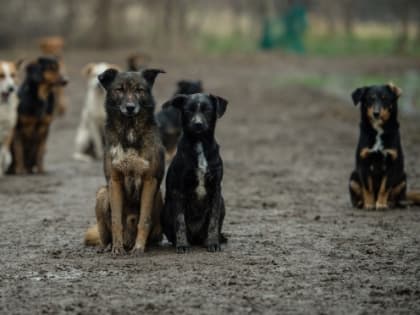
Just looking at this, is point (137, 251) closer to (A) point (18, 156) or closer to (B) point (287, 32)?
(A) point (18, 156)

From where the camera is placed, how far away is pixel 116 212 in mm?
7906

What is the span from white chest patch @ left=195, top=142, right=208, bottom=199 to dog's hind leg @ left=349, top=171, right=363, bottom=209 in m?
2.93

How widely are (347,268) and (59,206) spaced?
15.3 ft

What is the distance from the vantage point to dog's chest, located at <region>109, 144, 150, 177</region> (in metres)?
7.95

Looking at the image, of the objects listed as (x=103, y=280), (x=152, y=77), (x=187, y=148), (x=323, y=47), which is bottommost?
(x=103, y=280)

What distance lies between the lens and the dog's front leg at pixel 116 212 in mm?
7906

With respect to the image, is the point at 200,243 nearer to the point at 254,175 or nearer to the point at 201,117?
the point at 201,117

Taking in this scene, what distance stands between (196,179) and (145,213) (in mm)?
522

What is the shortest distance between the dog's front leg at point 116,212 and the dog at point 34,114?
594 centimetres

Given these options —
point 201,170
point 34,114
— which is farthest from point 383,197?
point 34,114

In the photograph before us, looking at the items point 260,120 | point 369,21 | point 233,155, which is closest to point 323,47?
point 369,21

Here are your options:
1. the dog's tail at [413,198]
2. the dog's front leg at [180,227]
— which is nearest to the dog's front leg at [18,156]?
the dog's tail at [413,198]

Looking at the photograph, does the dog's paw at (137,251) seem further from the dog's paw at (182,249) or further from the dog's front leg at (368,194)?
Answer: the dog's front leg at (368,194)

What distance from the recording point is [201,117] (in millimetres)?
7848
